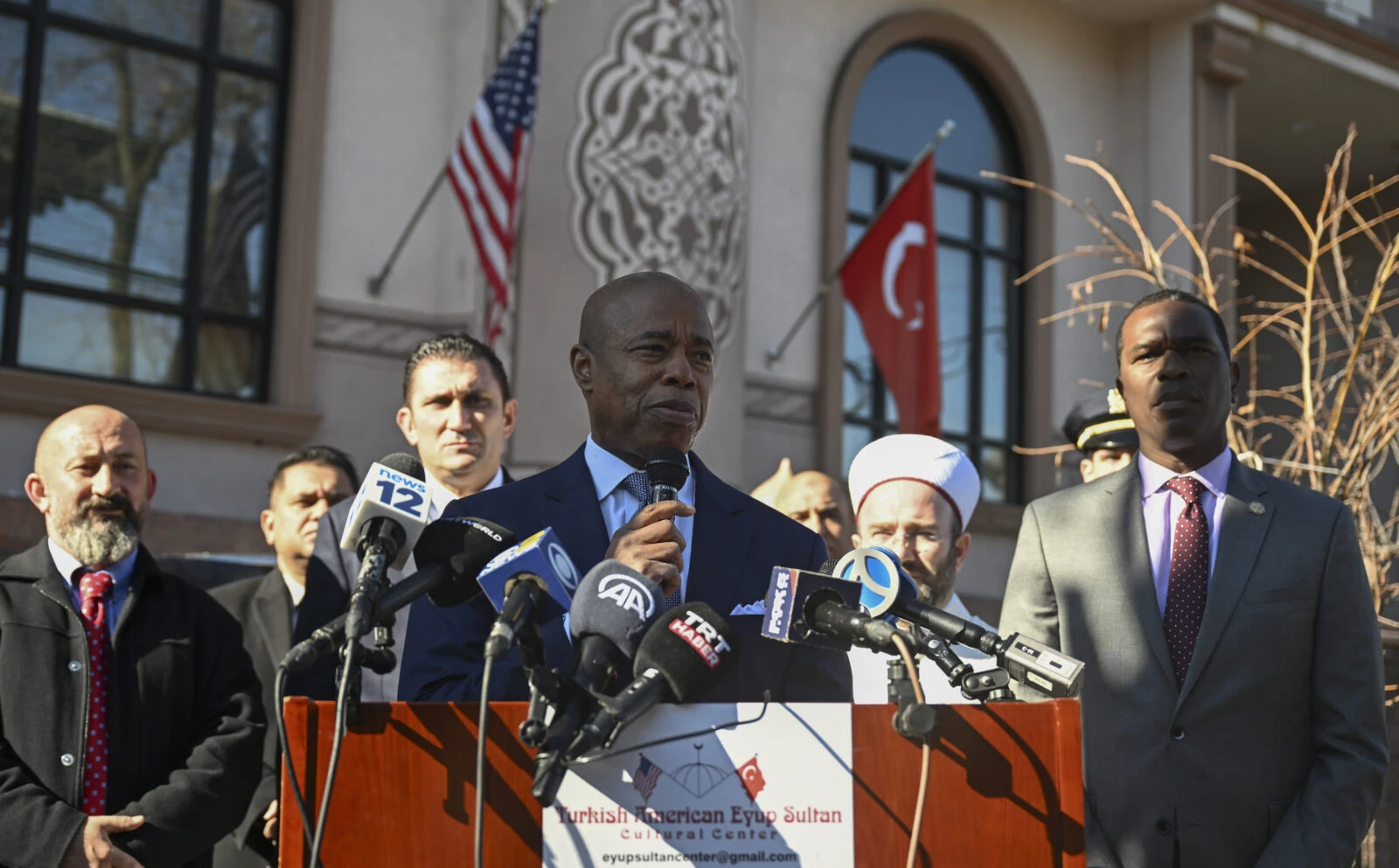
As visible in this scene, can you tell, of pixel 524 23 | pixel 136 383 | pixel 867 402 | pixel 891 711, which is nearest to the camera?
pixel 891 711

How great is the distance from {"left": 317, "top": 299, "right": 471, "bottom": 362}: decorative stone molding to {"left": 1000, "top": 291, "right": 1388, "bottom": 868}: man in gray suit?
7.24 meters

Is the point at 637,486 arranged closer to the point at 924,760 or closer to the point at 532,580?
the point at 532,580

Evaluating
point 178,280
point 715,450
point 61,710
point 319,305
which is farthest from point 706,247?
point 61,710

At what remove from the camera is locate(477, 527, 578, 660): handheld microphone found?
2.16 metres

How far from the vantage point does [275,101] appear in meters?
10.3

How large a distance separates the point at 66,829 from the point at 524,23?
7.20 metres

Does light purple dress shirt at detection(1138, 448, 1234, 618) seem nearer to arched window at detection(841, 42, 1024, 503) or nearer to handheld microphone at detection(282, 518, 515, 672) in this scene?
handheld microphone at detection(282, 518, 515, 672)

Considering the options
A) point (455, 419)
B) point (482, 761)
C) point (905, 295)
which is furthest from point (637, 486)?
point (905, 295)

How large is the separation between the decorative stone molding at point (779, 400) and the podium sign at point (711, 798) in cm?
961

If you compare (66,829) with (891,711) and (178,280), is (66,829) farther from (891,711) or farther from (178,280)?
(178,280)

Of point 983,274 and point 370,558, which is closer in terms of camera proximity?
point 370,558

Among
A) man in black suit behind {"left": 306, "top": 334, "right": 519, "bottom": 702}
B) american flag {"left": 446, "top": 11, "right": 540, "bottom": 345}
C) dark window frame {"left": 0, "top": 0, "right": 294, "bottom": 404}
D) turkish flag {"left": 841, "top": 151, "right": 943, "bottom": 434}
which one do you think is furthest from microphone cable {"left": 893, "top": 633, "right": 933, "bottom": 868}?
turkish flag {"left": 841, "top": 151, "right": 943, "bottom": 434}

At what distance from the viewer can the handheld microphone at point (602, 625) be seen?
7.05 feet

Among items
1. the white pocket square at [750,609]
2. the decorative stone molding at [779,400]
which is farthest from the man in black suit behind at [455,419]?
the decorative stone molding at [779,400]
